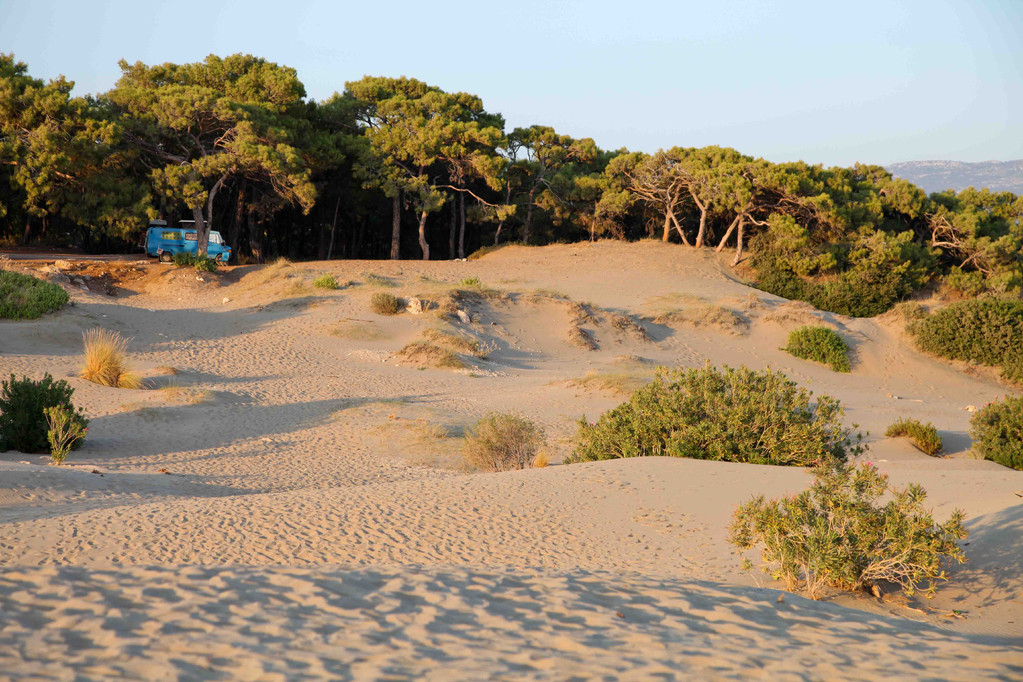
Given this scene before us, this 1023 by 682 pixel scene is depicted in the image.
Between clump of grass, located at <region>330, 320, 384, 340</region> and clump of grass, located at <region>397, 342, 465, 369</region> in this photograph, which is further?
clump of grass, located at <region>330, 320, 384, 340</region>

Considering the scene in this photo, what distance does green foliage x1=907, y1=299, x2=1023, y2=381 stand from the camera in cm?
2408

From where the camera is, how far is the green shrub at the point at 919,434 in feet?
43.6

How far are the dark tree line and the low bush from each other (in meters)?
22.0

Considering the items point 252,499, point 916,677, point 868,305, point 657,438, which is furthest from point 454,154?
point 916,677

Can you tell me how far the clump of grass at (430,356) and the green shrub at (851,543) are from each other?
1294 cm

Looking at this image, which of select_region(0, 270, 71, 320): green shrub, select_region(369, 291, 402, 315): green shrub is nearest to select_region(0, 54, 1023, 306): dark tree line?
select_region(369, 291, 402, 315): green shrub

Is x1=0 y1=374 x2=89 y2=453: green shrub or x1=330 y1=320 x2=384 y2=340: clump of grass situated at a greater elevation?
x1=330 y1=320 x2=384 y2=340: clump of grass

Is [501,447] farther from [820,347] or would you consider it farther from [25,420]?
[820,347]

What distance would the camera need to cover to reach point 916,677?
11.2 feet

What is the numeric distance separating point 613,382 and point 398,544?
10.4 m

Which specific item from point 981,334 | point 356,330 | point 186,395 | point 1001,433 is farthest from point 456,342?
point 981,334

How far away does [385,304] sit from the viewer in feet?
71.3

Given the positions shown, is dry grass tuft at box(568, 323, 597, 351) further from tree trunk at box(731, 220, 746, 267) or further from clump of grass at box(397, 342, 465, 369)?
tree trunk at box(731, 220, 746, 267)

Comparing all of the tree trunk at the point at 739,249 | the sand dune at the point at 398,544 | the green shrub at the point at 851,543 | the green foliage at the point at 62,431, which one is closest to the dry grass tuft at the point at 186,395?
the sand dune at the point at 398,544
